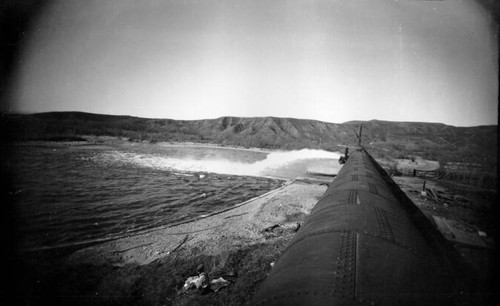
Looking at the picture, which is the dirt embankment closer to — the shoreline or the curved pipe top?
the shoreline

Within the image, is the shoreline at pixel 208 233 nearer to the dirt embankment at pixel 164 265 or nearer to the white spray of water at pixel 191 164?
the dirt embankment at pixel 164 265

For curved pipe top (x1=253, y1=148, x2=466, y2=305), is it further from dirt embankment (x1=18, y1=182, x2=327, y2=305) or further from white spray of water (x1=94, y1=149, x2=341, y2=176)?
white spray of water (x1=94, y1=149, x2=341, y2=176)

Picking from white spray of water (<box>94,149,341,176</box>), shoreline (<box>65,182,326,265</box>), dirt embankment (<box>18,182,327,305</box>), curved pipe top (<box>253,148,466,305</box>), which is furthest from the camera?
white spray of water (<box>94,149,341,176</box>)

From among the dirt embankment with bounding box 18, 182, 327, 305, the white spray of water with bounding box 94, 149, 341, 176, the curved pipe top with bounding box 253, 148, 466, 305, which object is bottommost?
the dirt embankment with bounding box 18, 182, 327, 305

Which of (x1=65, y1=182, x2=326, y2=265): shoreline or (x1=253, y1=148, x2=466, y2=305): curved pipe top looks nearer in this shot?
(x1=253, y1=148, x2=466, y2=305): curved pipe top

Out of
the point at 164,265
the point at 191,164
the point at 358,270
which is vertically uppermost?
the point at 358,270

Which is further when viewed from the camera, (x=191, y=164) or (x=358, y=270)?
(x=191, y=164)

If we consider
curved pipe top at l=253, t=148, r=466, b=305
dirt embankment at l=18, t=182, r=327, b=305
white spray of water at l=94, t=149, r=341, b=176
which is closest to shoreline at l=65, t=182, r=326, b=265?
dirt embankment at l=18, t=182, r=327, b=305

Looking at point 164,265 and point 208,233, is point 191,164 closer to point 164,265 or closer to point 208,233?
point 208,233

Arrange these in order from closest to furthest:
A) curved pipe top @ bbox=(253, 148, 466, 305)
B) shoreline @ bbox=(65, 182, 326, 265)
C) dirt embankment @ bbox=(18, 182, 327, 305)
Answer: curved pipe top @ bbox=(253, 148, 466, 305) → dirt embankment @ bbox=(18, 182, 327, 305) → shoreline @ bbox=(65, 182, 326, 265)

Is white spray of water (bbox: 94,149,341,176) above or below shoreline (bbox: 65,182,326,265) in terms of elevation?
above

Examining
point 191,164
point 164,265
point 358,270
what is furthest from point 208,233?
point 191,164

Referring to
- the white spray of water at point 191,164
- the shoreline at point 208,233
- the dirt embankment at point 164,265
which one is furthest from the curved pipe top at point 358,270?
the white spray of water at point 191,164
